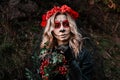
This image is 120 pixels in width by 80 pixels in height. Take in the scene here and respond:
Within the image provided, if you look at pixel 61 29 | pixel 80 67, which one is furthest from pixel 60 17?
A: pixel 80 67

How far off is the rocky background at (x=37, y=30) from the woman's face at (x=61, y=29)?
1064mm

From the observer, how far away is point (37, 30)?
8.30 m

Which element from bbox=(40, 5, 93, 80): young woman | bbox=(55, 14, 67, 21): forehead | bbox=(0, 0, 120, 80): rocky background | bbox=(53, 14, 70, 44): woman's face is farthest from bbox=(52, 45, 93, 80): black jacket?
bbox=(0, 0, 120, 80): rocky background

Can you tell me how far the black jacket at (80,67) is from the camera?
18.2ft

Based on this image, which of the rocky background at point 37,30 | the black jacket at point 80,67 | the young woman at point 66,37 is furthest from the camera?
the rocky background at point 37,30

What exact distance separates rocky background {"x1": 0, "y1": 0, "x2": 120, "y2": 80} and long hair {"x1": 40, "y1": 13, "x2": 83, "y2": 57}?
0.97 m

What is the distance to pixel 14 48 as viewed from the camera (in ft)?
25.2

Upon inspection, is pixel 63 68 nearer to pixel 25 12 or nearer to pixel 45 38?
pixel 45 38

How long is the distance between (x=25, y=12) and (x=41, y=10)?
0.41 metres

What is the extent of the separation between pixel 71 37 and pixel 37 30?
236cm

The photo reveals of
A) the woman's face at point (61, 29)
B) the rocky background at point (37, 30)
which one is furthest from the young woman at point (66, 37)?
the rocky background at point (37, 30)

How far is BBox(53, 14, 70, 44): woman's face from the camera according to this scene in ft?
19.6

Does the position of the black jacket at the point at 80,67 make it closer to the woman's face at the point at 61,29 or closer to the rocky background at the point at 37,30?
the woman's face at the point at 61,29

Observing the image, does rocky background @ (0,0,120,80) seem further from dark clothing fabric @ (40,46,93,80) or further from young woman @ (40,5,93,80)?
dark clothing fabric @ (40,46,93,80)
